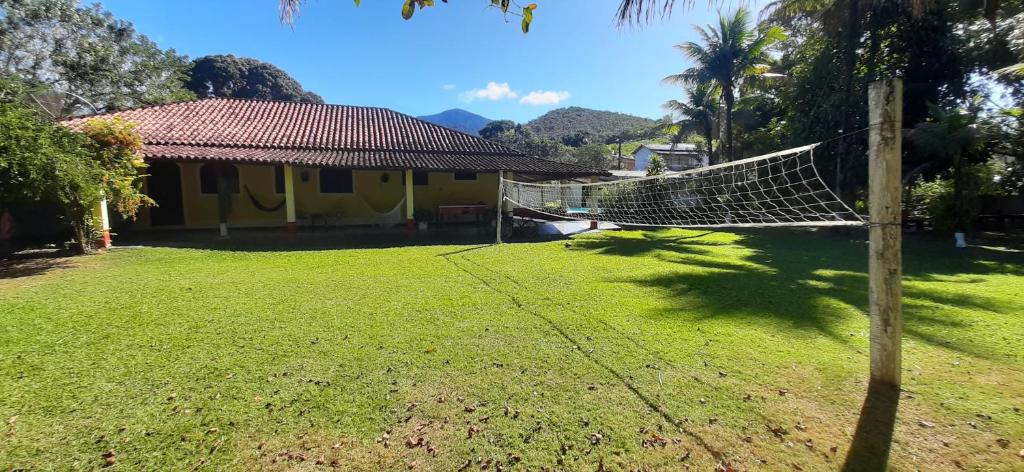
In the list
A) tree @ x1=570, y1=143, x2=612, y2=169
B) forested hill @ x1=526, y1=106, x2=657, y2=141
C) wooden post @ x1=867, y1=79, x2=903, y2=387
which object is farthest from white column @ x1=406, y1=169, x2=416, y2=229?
forested hill @ x1=526, y1=106, x2=657, y2=141

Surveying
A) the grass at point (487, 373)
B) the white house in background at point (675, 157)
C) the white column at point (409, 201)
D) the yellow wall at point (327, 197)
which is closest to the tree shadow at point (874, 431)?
the grass at point (487, 373)

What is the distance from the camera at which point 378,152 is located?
12.7 meters

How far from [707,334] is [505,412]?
2228mm

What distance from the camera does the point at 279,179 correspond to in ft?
39.8

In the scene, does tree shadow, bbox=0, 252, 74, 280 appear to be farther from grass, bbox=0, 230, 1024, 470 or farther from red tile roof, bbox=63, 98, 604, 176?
red tile roof, bbox=63, 98, 604, 176

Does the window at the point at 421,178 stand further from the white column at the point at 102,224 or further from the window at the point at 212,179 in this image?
the white column at the point at 102,224

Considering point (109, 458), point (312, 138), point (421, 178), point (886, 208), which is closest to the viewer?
point (109, 458)

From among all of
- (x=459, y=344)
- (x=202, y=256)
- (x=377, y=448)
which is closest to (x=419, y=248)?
(x=202, y=256)

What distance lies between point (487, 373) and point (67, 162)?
761 centimetres

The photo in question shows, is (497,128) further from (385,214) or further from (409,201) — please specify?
(409,201)

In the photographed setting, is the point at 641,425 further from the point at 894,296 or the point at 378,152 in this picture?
the point at 378,152

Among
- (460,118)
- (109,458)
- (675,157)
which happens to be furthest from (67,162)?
(460,118)

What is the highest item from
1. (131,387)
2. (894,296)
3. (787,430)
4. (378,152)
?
(378,152)

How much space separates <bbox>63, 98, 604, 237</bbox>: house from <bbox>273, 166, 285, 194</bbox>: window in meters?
0.04
